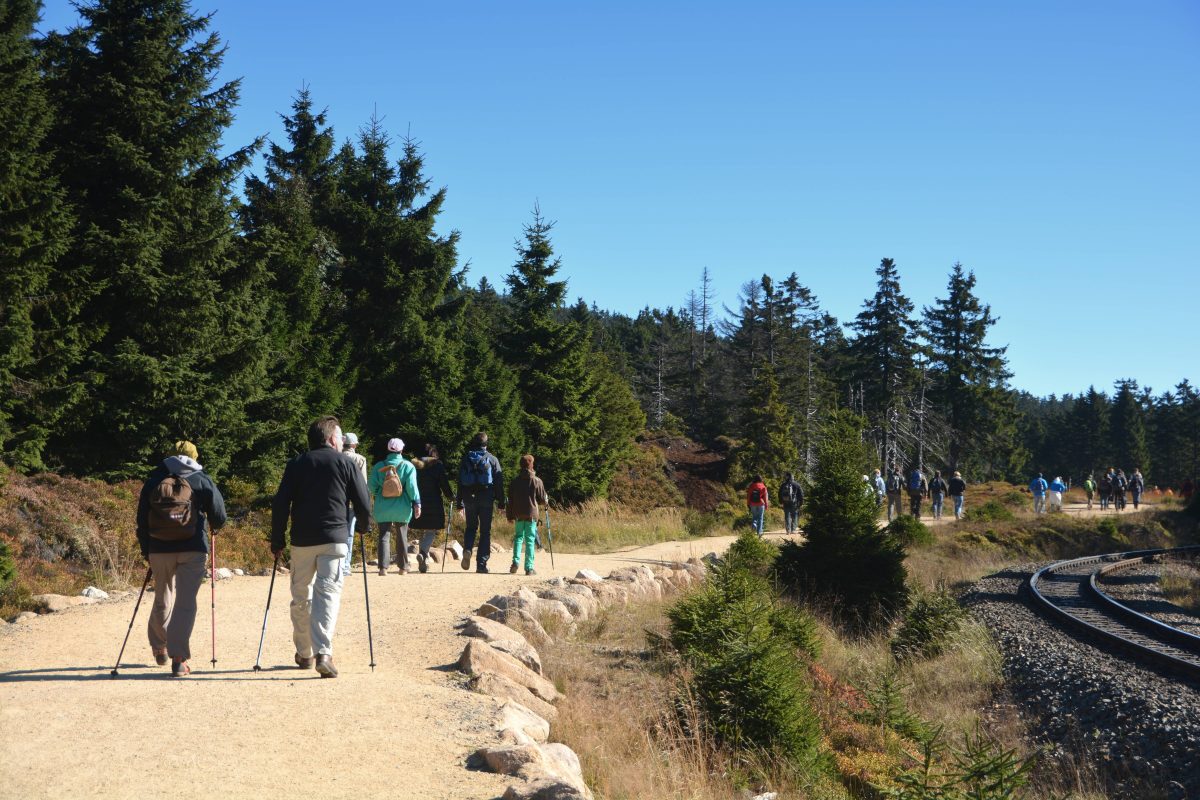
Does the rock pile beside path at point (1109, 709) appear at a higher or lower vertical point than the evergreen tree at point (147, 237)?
lower

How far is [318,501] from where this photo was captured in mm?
7766

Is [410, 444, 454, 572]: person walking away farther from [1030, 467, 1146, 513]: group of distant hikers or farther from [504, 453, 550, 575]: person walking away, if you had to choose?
[1030, 467, 1146, 513]: group of distant hikers

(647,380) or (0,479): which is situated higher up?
(647,380)

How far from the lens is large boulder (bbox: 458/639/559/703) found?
8219mm

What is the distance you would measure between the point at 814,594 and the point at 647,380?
2168 inches

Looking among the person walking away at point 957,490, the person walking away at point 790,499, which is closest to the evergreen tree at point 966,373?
the person walking away at point 957,490

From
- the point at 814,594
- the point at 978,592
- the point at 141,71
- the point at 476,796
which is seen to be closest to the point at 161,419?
the point at 141,71

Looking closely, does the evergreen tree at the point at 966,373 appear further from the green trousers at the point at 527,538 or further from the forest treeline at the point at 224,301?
the green trousers at the point at 527,538

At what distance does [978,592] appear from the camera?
22375mm

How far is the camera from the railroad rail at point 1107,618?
46.9 ft

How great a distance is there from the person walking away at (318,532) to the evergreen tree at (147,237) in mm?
10251

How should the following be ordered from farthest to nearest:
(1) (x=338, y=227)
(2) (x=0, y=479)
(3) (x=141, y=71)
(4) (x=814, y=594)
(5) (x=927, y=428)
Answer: (5) (x=927, y=428), (1) (x=338, y=227), (3) (x=141, y=71), (4) (x=814, y=594), (2) (x=0, y=479)

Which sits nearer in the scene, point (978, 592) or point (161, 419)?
point (161, 419)

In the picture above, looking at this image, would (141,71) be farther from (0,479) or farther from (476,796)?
(476,796)
